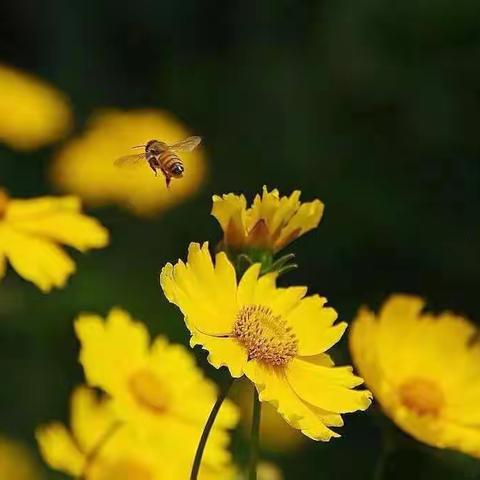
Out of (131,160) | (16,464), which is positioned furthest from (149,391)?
(16,464)

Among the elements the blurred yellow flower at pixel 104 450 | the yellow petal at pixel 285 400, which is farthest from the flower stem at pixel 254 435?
the blurred yellow flower at pixel 104 450

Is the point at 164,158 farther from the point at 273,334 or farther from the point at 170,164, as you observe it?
the point at 273,334

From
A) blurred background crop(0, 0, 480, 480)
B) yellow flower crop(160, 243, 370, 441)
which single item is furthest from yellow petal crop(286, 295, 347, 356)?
blurred background crop(0, 0, 480, 480)

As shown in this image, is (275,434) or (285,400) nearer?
(285,400)

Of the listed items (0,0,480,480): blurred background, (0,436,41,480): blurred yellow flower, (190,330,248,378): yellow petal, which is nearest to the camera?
(190,330,248,378): yellow petal

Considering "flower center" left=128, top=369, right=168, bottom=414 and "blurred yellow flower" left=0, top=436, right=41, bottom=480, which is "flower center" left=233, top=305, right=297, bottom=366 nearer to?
"flower center" left=128, top=369, right=168, bottom=414

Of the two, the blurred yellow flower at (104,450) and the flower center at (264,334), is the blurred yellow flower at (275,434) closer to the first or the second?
the blurred yellow flower at (104,450)

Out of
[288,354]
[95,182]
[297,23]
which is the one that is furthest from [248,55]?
[288,354]
